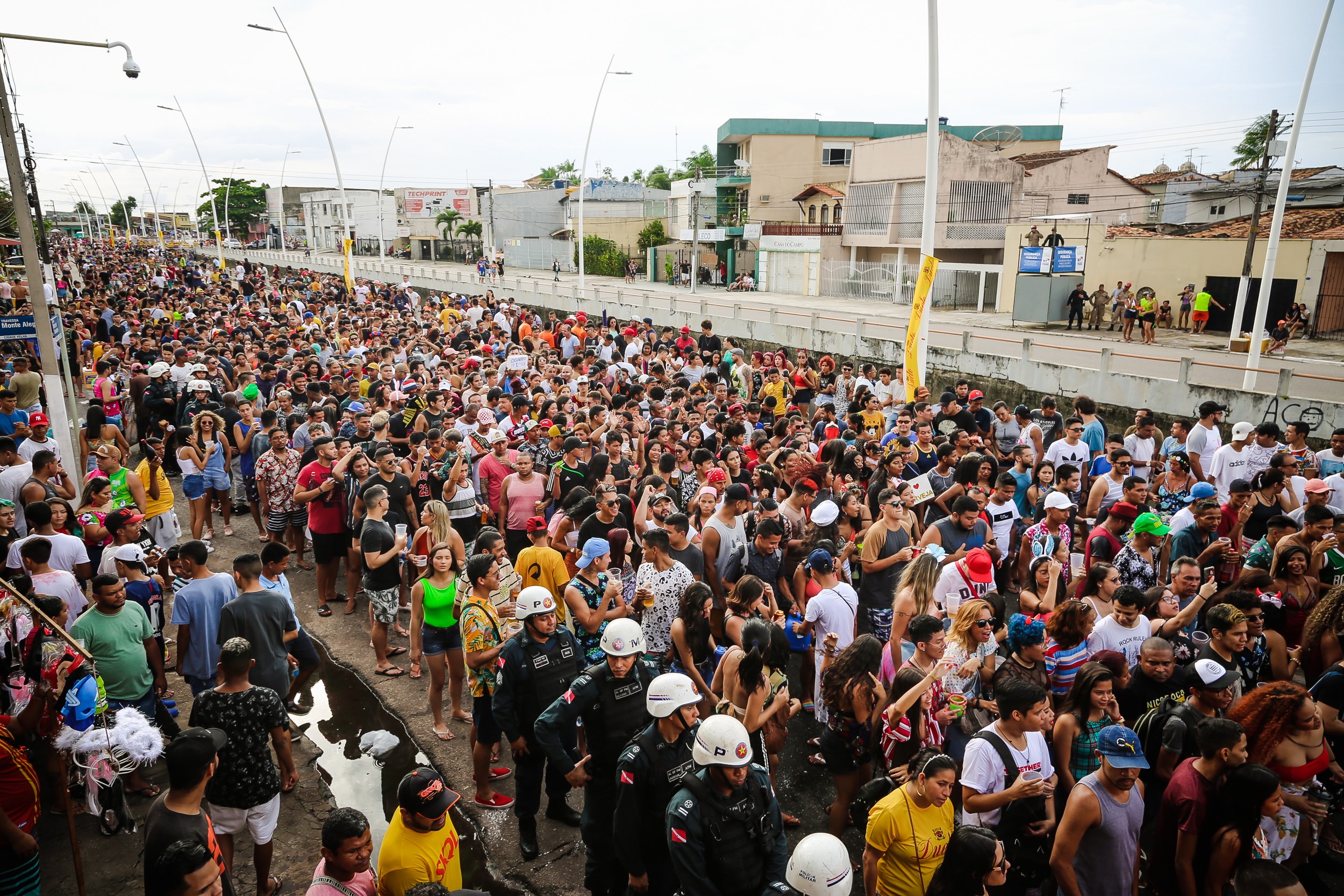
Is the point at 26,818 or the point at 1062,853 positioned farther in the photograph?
the point at 26,818

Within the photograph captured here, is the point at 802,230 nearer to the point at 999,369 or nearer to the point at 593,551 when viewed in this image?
the point at 999,369

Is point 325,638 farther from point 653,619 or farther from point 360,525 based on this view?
point 653,619

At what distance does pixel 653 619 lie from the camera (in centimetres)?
536

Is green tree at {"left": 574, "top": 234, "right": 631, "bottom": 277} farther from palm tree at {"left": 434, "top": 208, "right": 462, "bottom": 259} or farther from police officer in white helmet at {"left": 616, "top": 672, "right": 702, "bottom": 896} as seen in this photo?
police officer in white helmet at {"left": 616, "top": 672, "right": 702, "bottom": 896}

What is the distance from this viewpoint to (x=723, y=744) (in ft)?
9.95

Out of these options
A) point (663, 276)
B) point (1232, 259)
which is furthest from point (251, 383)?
point (663, 276)

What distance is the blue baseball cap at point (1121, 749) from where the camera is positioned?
328cm

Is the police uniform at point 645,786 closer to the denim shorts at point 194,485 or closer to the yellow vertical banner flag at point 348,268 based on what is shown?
the denim shorts at point 194,485

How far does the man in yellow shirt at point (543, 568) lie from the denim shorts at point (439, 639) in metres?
0.64

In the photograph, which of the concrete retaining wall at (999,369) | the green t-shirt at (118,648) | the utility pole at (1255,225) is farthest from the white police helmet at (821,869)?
the utility pole at (1255,225)

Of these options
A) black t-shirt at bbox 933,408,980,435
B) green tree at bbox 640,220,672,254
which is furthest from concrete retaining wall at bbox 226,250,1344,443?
green tree at bbox 640,220,672,254

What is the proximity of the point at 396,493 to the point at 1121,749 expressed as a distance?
610 cm

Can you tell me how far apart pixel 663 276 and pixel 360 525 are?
4689cm

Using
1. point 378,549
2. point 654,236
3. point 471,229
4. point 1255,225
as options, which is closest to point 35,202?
point 378,549
